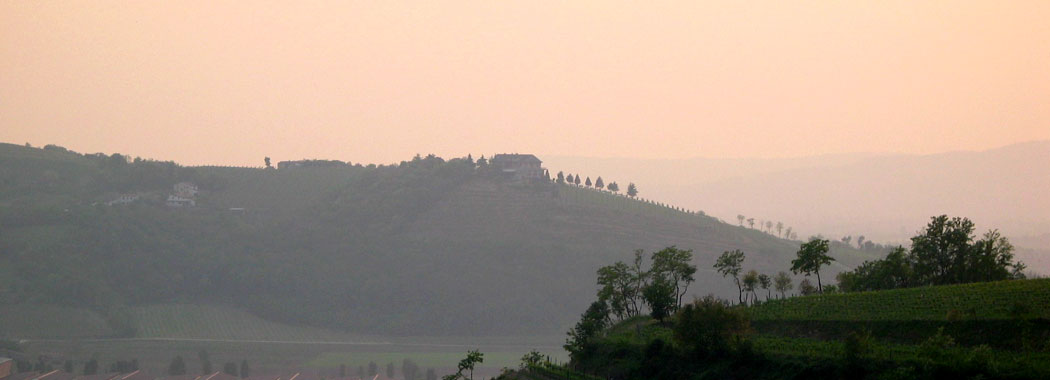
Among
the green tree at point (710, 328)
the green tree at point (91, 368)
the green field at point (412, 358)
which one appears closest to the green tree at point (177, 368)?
the green tree at point (91, 368)

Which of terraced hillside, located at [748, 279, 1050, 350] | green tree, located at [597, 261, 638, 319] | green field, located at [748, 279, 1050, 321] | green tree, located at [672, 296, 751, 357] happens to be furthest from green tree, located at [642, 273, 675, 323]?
green tree, located at [672, 296, 751, 357]

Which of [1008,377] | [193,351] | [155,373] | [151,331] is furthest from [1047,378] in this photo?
[151,331]

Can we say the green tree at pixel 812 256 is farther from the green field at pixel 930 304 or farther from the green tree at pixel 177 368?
the green tree at pixel 177 368

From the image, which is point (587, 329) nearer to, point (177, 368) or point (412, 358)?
point (177, 368)

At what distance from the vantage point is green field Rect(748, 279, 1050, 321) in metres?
49.6

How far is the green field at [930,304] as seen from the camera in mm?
49625

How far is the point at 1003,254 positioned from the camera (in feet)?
242

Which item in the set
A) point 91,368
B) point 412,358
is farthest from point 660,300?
point 91,368

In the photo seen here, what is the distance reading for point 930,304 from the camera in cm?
5641

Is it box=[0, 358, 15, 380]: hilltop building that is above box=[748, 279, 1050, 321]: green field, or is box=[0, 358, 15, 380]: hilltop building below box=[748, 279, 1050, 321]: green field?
below

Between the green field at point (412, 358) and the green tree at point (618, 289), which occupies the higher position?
the green tree at point (618, 289)

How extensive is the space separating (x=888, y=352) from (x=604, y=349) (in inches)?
974

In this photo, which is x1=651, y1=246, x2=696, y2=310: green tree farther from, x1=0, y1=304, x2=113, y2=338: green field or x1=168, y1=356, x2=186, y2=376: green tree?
x1=0, y1=304, x2=113, y2=338: green field

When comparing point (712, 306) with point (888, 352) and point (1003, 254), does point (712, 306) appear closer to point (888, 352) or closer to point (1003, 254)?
point (888, 352)
